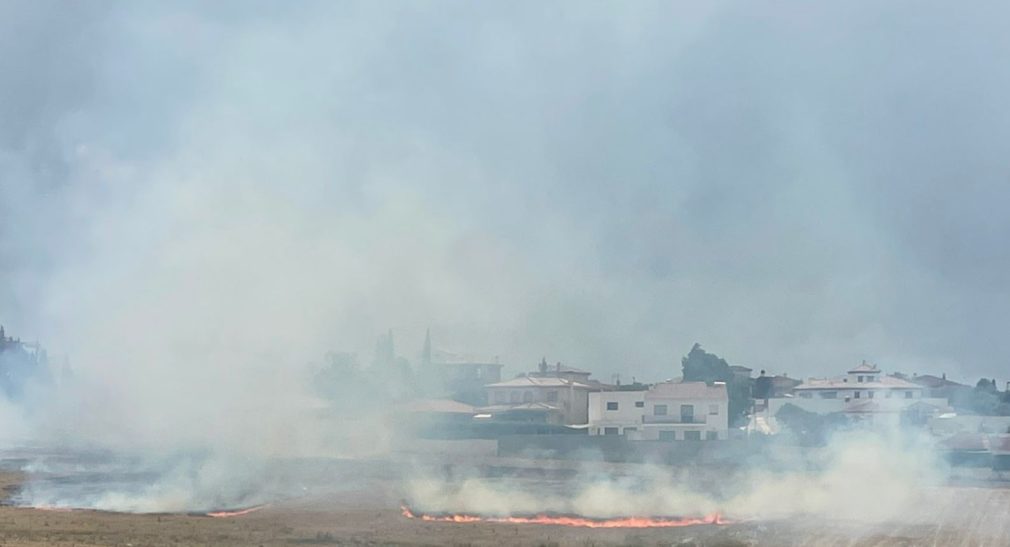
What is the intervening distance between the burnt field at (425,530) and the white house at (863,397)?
153ft

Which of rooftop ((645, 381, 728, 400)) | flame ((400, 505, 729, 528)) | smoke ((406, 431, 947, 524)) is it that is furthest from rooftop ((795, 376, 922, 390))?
flame ((400, 505, 729, 528))

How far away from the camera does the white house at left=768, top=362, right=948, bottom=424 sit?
403ft

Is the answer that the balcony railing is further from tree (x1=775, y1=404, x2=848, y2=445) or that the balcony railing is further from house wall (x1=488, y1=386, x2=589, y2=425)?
house wall (x1=488, y1=386, x2=589, y2=425)

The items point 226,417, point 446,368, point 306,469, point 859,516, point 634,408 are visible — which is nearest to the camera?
point 859,516

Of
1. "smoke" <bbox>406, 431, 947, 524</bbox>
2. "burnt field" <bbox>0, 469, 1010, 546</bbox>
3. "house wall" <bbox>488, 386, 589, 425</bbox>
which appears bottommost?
"burnt field" <bbox>0, 469, 1010, 546</bbox>

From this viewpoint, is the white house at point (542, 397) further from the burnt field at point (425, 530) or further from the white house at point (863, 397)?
the burnt field at point (425, 530)

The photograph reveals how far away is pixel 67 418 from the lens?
411ft

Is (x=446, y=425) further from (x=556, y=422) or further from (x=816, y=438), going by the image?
(x=816, y=438)

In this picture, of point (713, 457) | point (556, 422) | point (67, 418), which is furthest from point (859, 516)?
point (67, 418)

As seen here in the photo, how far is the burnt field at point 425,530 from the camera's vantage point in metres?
59.9

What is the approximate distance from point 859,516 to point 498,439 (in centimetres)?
3886

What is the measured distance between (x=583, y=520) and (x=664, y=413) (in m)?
52.4

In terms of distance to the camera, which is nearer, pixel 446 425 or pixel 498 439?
pixel 498 439

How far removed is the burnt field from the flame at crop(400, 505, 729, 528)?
1253 mm
